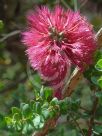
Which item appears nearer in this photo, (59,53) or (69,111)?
(59,53)

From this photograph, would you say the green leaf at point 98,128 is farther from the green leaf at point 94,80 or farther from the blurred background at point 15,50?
the blurred background at point 15,50

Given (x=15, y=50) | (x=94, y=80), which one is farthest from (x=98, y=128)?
(x=15, y=50)

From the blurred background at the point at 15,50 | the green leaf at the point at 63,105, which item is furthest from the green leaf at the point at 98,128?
the blurred background at the point at 15,50

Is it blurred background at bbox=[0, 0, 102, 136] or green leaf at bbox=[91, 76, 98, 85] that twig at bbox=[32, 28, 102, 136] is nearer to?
green leaf at bbox=[91, 76, 98, 85]

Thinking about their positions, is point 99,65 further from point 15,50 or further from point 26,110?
point 15,50

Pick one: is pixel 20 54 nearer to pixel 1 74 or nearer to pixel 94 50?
pixel 1 74

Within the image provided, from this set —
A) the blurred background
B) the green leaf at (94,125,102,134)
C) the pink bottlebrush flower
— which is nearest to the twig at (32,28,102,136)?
the pink bottlebrush flower

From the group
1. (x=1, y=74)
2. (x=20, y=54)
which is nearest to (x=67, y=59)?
(x=1, y=74)

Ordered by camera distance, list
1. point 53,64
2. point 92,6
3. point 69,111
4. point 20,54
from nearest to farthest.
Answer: point 53,64 → point 69,111 → point 20,54 → point 92,6

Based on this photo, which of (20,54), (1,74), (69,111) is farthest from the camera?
(20,54)
